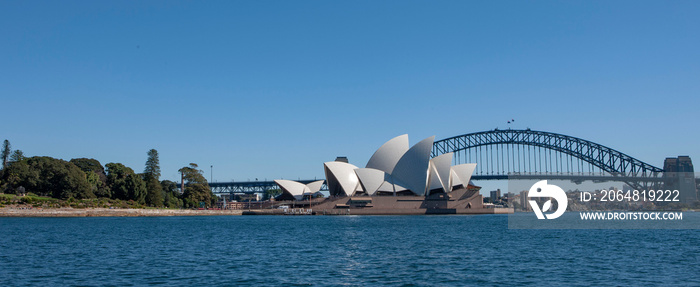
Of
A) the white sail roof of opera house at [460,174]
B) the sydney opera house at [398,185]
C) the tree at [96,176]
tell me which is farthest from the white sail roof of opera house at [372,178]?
the tree at [96,176]

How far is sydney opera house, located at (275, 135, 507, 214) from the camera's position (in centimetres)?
10162

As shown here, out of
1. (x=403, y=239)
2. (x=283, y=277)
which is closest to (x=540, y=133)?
(x=403, y=239)

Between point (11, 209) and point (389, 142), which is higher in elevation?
point (389, 142)

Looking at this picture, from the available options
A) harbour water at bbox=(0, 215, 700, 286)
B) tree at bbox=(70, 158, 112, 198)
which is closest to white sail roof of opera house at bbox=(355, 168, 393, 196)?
tree at bbox=(70, 158, 112, 198)

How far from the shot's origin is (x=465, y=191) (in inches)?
4281

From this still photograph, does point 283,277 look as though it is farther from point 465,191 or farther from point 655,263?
point 465,191

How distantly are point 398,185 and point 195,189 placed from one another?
1778 inches

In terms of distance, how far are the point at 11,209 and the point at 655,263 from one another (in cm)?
7410

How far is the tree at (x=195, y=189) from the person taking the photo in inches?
4582

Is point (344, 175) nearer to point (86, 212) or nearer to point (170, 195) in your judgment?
point (170, 195)

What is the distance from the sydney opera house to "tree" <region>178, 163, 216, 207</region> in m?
25.9

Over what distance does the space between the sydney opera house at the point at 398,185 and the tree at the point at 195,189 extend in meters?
25.9
